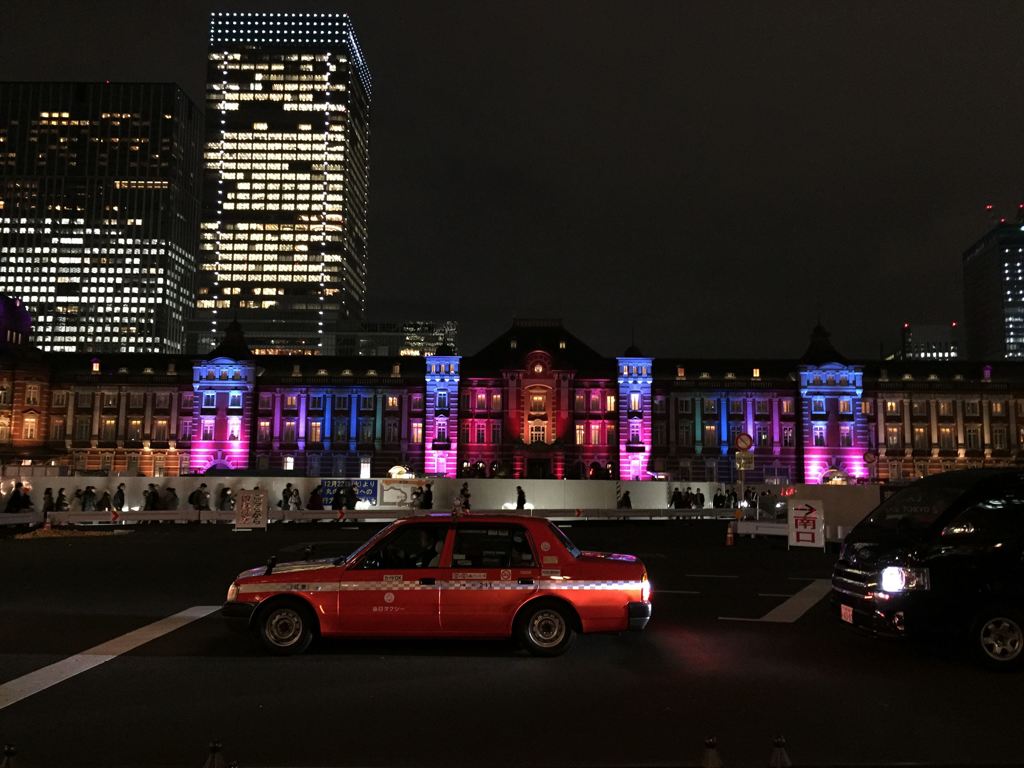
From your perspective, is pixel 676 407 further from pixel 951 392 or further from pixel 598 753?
pixel 598 753

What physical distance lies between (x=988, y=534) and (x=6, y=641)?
41.4 feet

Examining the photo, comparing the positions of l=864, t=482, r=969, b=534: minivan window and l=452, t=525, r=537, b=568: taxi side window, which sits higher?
l=864, t=482, r=969, b=534: minivan window

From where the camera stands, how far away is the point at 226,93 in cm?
17925

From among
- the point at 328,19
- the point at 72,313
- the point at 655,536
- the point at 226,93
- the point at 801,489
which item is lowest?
the point at 655,536

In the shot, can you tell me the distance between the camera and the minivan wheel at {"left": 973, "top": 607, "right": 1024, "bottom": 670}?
9.73 m

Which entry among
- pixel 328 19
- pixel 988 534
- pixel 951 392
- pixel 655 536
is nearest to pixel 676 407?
pixel 951 392

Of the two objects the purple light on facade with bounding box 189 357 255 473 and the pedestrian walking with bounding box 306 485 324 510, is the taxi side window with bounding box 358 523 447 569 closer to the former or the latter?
the pedestrian walking with bounding box 306 485 324 510

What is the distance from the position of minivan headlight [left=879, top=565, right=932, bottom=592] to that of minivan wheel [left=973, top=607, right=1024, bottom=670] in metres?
0.72

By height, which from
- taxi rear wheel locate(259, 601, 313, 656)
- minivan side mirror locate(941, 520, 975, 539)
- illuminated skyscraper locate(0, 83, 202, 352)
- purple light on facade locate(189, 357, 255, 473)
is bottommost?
taxi rear wheel locate(259, 601, 313, 656)

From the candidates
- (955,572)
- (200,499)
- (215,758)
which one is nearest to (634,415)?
(200,499)

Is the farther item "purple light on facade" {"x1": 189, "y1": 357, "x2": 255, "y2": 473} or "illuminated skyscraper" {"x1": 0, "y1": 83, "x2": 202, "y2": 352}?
"illuminated skyscraper" {"x1": 0, "y1": 83, "x2": 202, "y2": 352}

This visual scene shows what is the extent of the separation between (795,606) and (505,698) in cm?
767

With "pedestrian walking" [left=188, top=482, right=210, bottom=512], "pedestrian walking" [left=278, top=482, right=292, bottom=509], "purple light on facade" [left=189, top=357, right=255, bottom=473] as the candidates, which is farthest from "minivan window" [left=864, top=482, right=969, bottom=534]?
"purple light on facade" [left=189, top=357, right=255, bottom=473]

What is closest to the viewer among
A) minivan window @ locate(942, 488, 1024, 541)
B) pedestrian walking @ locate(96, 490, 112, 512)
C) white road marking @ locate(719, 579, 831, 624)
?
minivan window @ locate(942, 488, 1024, 541)
